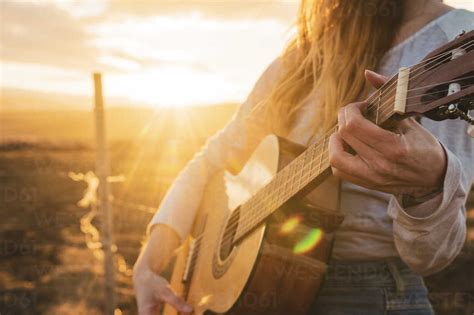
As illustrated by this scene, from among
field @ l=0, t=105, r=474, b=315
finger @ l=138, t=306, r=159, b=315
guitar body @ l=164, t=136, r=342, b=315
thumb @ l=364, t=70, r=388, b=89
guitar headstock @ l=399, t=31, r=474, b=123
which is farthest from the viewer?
field @ l=0, t=105, r=474, b=315

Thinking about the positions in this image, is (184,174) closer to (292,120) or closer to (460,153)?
(292,120)

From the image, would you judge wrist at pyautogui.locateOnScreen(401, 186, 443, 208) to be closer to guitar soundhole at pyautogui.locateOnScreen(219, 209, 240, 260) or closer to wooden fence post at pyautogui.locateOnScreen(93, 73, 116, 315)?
guitar soundhole at pyautogui.locateOnScreen(219, 209, 240, 260)

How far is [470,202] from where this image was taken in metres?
9.45

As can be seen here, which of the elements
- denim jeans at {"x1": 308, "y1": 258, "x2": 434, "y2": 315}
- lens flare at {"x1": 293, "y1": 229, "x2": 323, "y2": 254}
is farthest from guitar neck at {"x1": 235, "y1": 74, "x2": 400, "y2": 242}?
denim jeans at {"x1": 308, "y1": 258, "x2": 434, "y2": 315}

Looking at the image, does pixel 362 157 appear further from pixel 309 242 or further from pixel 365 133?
pixel 309 242

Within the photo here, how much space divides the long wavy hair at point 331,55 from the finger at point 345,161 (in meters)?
0.50

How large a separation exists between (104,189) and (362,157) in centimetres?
376

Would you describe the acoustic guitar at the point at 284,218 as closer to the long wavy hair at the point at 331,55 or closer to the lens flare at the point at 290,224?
the lens flare at the point at 290,224

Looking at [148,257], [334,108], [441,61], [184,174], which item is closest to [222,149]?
[184,174]

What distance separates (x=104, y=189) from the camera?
478 centimetres

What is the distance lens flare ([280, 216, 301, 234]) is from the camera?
1834mm

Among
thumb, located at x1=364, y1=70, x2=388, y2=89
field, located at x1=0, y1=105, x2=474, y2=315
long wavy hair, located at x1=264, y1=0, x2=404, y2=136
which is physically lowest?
field, located at x1=0, y1=105, x2=474, y2=315

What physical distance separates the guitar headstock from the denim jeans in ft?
2.53

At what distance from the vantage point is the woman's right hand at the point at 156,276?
2.23 m
